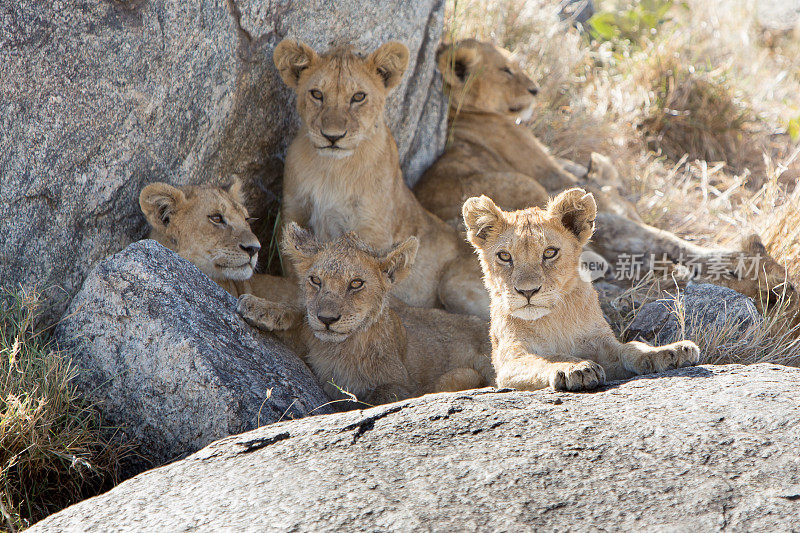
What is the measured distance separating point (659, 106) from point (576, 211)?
21.2 ft

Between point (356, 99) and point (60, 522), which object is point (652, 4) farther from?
point (60, 522)

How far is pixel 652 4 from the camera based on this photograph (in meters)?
12.2

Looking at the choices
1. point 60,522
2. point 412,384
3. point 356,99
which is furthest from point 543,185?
point 60,522

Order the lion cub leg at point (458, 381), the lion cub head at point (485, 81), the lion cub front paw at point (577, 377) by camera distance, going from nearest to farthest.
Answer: the lion cub front paw at point (577, 377) < the lion cub leg at point (458, 381) < the lion cub head at point (485, 81)

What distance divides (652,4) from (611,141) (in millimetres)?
3644

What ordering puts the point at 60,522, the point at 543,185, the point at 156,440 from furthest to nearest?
1. the point at 543,185
2. the point at 156,440
3. the point at 60,522

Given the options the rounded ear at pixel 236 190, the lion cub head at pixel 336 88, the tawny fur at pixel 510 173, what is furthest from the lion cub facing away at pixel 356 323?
the tawny fur at pixel 510 173

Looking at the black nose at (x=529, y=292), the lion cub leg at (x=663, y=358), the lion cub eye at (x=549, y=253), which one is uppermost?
the lion cub eye at (x=549, y=253)

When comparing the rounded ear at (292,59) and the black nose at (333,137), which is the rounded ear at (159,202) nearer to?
the black nose at (333,137)

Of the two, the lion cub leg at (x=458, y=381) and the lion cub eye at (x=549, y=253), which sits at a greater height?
the lion cub eye at (x=549, y=253)

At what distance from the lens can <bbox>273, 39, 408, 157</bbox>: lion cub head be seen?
18.6 feet

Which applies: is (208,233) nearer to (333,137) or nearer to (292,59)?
(333,137)

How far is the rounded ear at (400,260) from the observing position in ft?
16.8

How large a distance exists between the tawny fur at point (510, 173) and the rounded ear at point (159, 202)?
268cm
